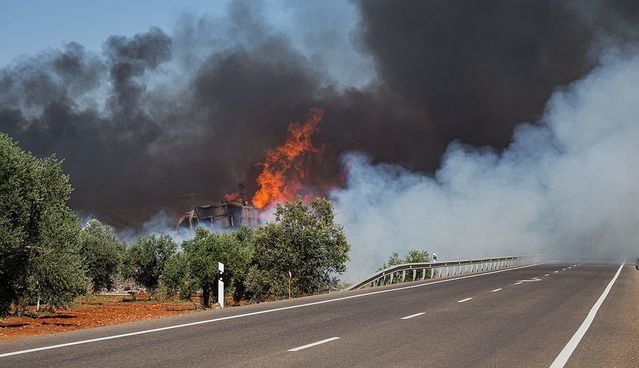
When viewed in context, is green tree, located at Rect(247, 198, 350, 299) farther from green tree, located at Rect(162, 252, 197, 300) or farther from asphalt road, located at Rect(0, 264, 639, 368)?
asphalt road, located at Rect(0, 264, 639, 368)

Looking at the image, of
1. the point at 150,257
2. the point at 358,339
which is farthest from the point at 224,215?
the point at 358,339

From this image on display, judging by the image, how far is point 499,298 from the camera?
70.3 ft

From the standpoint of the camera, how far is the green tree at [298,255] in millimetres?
40438

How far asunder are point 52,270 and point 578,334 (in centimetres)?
1552

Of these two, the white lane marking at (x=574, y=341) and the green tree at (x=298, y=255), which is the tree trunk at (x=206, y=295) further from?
the white lane marking at (x=574, y=341)

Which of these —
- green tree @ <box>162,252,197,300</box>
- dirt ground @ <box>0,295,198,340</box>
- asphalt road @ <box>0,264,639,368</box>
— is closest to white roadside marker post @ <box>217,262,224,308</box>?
asphalt road @ <box>0,264,639,368</box>

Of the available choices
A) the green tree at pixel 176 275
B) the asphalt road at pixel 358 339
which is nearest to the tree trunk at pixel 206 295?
the green tree at pixel 176 275

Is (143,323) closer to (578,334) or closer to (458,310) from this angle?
(458,310)

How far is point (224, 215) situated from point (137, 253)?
63259 mm

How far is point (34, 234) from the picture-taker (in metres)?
19.4

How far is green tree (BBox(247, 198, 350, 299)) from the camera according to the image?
133 feet

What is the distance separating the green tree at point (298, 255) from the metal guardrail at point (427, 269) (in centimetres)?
453

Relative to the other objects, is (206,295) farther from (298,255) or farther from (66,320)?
(66,320)

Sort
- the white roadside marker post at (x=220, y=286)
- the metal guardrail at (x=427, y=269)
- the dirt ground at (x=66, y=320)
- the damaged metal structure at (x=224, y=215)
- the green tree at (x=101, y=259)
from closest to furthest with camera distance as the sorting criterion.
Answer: the dirt ground at (x=66, y=320) → the white roadside marker post at (x=220, y=286) → the metal guardrail at (x=427, y=269) → the green tree at (x=101, y=259) → the damaged metal structure at (x=224, y=215)
